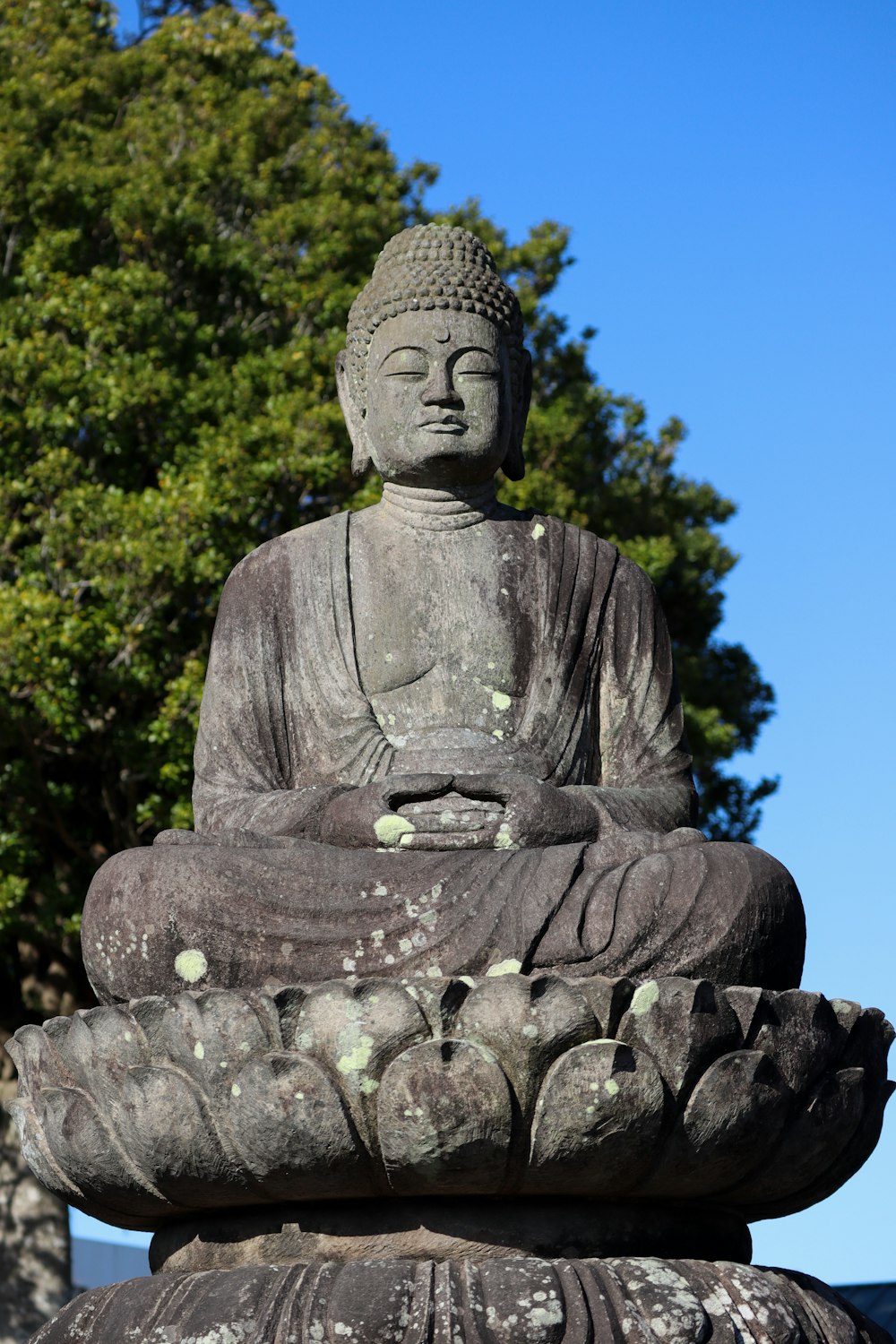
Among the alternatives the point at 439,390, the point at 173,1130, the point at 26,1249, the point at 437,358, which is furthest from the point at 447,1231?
the point at 26,1249

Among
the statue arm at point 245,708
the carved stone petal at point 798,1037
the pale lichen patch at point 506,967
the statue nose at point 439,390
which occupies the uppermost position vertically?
the statue nose at point 439,390

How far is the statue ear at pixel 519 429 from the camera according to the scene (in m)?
6.58

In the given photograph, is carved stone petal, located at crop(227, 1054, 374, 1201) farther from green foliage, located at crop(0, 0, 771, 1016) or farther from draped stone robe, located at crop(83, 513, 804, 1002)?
green foliage, located at crop(0, 0, 771, 1016)

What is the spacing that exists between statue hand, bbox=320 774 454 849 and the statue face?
1.26 meters

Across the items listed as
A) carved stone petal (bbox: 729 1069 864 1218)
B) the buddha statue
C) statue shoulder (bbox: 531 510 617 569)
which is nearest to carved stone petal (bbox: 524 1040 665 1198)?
the buddha statue

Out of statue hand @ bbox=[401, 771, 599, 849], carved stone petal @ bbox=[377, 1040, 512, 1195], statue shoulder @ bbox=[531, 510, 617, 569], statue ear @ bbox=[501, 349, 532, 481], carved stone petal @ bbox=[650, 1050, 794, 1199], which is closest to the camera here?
carved stone petal @ bbox=[377, 1040, 512, 1195]

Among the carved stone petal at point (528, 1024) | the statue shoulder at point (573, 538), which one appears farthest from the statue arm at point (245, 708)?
the carved stone petal at point (528, 1024)

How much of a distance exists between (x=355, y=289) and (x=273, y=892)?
9450 millimetres

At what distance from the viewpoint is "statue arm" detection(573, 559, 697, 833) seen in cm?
601

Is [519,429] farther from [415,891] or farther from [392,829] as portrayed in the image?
[415,891]

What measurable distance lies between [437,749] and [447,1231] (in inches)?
58.4

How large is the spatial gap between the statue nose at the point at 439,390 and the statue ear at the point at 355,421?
401mm

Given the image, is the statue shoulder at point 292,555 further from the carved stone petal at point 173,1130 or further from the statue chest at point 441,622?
the carved stone petal at point 173,1130

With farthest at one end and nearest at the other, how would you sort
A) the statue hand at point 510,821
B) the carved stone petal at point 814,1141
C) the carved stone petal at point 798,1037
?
the statue hand at point 510,821 → the carved stone petal at point 814,1141 → the carved stone petal at point 798,1037
